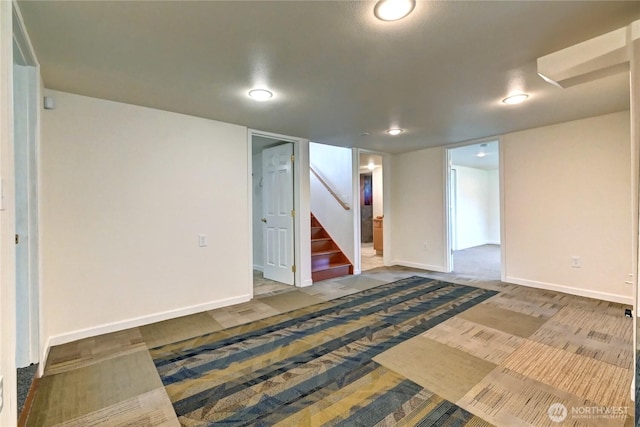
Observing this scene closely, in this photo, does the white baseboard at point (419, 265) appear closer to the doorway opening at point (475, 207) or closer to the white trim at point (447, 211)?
the white trim at point (447, 211)

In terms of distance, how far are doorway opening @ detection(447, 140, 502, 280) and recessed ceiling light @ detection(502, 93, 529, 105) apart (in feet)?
9.74

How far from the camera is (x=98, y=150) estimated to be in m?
2.76

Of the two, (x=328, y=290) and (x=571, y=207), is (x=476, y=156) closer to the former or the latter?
(x=571, y=207)

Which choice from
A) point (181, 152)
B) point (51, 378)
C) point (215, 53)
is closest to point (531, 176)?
point (215, 53)

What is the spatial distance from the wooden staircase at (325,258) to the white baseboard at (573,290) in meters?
2.46

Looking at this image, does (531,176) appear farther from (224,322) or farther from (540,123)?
(224,322)

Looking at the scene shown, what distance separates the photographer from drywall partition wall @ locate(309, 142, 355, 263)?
523 cm

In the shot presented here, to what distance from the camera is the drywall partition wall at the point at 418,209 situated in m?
5.18

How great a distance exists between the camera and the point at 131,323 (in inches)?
115

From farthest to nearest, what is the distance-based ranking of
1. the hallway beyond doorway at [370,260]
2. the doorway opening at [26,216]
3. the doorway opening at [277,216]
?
1. the hallway beyond doorway at [370,260]
2. the doorway opening at [277,216]
3. the doorway opening at [26,216]

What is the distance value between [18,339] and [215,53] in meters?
2.37

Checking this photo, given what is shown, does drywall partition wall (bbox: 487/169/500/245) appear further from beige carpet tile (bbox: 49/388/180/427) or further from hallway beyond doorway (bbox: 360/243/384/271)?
beige carpet tile (bbox: 49/388/180/427)

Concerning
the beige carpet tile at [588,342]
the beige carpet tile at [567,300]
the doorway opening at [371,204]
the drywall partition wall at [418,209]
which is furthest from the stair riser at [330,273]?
the beige carpet tile at [588,342]

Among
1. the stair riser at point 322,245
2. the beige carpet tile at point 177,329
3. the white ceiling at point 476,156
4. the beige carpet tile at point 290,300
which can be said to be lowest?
the beige carpet tile at point 177,329
